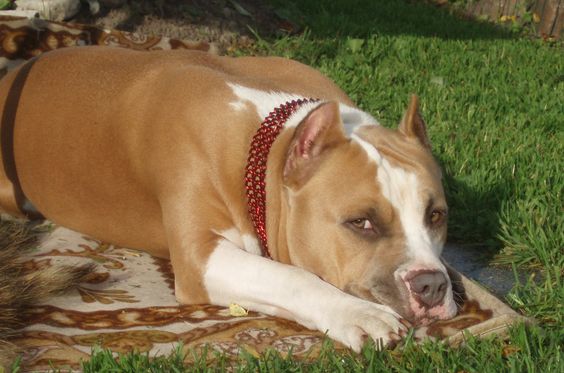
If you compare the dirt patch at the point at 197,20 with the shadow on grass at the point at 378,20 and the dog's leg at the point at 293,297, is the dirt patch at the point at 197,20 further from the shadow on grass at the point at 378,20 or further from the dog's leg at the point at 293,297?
the dog's leg at the point at 293,297

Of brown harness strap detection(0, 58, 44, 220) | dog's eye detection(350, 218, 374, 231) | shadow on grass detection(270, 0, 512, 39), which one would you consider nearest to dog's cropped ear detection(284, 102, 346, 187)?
→ dog's eye detection(350, 218, 374, 231)

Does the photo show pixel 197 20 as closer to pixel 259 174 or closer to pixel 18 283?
pixel 259 174

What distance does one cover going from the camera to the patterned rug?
333 centimetres

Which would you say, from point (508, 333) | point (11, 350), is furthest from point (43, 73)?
point (508, 333)

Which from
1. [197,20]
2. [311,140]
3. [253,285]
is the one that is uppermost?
[311,140]

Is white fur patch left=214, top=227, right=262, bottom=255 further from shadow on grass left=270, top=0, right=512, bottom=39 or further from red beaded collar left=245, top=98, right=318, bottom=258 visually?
shadow on grass left=270, top=0, right=512, bottom=39

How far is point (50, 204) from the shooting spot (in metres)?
4.70

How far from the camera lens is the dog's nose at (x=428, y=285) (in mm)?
3281

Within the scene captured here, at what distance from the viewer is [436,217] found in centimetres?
364

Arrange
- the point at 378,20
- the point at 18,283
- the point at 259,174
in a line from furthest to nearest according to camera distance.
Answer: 1. the point at 378,20
2. the point at 259,174
3. the point at 18,283

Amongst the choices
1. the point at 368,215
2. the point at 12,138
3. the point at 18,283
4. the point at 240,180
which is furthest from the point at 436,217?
the point at 12,138

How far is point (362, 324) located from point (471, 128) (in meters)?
3.13

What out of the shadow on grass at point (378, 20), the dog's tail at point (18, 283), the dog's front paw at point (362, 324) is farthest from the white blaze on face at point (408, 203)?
the shadow on grass at point (378, 20)

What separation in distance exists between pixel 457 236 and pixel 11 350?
7.95ft
